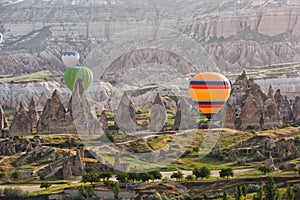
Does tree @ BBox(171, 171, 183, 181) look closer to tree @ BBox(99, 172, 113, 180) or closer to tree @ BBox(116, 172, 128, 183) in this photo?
tree @ BBox(116, 172, 128, 183)

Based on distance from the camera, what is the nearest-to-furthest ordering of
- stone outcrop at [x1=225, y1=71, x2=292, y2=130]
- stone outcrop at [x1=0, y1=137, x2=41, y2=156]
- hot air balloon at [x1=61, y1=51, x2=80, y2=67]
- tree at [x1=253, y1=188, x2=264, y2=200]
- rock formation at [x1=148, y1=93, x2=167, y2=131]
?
tree at [x1=253, y1=188, x2=264, y2=200] → stone outcrop at [x1=0, y1=137, x2=41, y2=156] → stone outcrop at [x1=225, y1=71, x2=292, y2=130] → rock formation at [x1=148, y1=93, x2=167, y2=131] → hot air balloon at [x1=61, y1=51, x2=80, y2=67]

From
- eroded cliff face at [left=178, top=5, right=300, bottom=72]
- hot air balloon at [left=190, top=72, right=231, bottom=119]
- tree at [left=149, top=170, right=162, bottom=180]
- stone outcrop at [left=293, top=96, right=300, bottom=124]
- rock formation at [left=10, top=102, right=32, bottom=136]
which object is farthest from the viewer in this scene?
eroded cliff face at [left=178, top=5, right=300, bottom=72]

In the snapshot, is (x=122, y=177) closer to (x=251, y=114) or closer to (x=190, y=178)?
(x=190, y=178)

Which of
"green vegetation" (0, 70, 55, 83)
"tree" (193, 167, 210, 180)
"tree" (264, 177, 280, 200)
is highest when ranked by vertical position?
"tree" (264, 177, 280, 200)

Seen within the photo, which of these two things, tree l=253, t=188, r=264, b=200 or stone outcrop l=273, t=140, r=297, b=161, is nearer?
tree l=253, t=188, r=264, b=200

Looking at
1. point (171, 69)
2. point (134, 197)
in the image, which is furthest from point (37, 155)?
point (171, 69)

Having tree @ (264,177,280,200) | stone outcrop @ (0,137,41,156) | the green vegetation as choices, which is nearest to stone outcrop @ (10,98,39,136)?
stone outcrop @ (0,137,41,156)

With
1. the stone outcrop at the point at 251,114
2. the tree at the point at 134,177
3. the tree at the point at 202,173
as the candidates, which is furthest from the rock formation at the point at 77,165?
Answer: the stone outcrop at the point at 251,114

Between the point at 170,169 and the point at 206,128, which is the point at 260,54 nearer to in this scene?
the point at 206,128

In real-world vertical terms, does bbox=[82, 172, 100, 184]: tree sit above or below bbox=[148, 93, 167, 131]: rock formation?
below
